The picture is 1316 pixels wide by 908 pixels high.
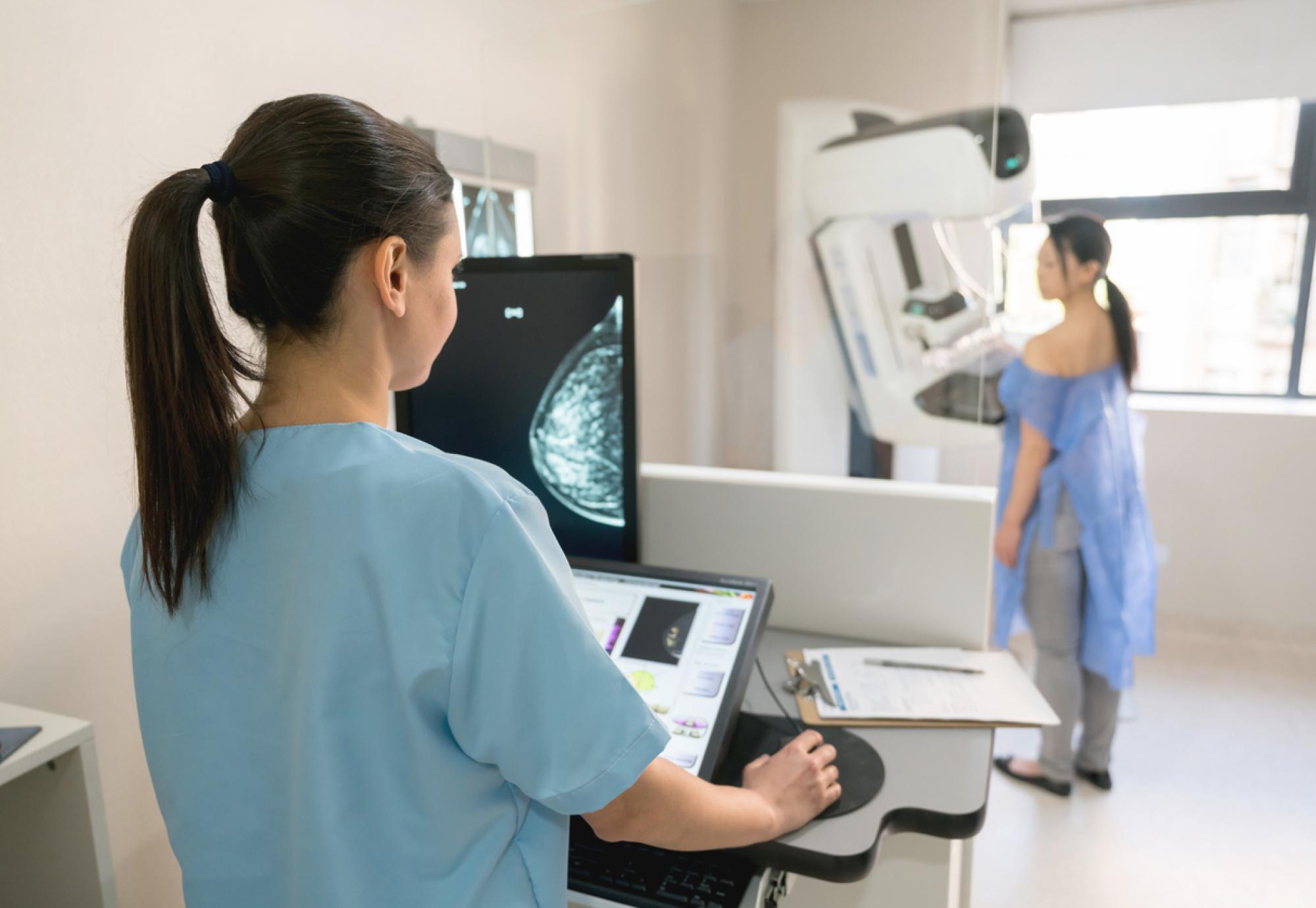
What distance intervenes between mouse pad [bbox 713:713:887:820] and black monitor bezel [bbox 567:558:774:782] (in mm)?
15

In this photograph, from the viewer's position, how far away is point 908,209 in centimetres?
140

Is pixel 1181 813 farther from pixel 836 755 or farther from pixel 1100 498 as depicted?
pixel 836 755

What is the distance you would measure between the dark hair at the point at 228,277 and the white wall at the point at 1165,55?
10.8 feet

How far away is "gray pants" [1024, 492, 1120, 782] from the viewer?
220 centimetres

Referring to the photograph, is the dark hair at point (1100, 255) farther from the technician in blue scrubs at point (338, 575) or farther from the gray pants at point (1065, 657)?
the technician in blue scrubs at point (338, 575)

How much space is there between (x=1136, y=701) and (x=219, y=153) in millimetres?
2883

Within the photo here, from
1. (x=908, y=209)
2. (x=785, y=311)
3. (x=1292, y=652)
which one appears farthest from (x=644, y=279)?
(x=1292, y=652)

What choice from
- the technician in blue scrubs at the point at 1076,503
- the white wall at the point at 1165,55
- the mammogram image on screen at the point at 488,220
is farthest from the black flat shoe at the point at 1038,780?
the white wall at the point at 1165,55

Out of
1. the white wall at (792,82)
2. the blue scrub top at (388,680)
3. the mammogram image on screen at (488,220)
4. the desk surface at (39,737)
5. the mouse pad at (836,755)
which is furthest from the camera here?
the mammogram image on screen at (488,220)

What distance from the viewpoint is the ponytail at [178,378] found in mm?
617

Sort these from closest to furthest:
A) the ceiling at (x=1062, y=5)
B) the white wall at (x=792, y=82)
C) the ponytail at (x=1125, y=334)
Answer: the white wall at (x=792, y=82)
the ponytail at (x=1125, y=334)
the ceiling at (x=1062, y=5)

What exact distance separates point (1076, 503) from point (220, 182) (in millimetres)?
2050

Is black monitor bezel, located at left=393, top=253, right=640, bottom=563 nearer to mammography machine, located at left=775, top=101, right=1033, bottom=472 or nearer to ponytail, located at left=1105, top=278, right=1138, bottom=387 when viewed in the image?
mammography machine, located at left=775, top=101, right=1033, bottom=472

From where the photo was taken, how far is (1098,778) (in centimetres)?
233
